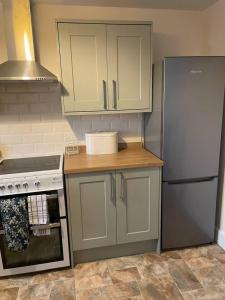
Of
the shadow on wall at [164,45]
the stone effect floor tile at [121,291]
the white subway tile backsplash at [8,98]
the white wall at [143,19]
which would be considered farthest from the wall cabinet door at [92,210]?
the shadow on wall at [164,45]

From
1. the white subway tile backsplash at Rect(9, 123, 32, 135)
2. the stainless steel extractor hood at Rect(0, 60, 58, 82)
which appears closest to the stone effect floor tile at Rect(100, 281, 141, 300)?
the white subway tile backsplash at Rect(9, 123, 32, 135)

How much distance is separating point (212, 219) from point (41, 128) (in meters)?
1.93

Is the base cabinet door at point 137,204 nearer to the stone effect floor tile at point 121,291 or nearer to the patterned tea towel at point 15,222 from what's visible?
the stone effect floor tile at point 121,291

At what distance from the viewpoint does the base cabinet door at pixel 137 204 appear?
77.2 inches

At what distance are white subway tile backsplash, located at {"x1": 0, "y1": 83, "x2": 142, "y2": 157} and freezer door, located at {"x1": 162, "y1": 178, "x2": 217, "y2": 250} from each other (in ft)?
3.10

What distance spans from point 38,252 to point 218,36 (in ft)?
8.54

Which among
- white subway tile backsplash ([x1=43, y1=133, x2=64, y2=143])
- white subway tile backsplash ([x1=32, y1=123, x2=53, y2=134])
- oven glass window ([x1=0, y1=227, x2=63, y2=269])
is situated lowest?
oven glass window ([x1=0, y1=227, x2=63, y2=269])

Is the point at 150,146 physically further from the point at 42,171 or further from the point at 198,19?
the point at 198,19

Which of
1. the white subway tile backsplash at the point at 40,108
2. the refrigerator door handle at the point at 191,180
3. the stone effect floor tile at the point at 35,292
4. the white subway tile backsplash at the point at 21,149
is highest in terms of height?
the white subway tile backsplash at the point at 40,108

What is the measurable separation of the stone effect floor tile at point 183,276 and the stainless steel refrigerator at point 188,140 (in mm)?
185

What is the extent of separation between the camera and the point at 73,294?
1.74m

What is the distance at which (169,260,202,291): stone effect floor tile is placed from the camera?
1.79 metres

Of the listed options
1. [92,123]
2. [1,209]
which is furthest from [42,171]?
[92,123]

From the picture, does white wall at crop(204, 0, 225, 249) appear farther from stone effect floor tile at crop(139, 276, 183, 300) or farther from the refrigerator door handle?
stone effect floor tile at crop(139, 276, 183, 300)
